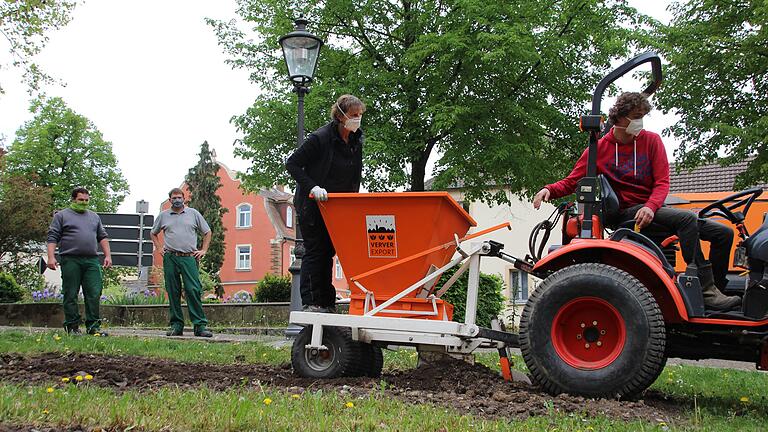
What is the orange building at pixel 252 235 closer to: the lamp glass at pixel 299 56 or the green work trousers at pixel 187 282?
the lamp glass at pixel 299 56

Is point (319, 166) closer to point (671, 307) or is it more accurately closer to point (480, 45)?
point (671, 307)

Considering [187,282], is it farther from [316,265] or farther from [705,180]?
[705,180]

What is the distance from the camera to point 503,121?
17.1 metres

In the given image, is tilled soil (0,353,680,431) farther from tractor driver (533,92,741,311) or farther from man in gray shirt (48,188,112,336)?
man in gray shirt (48,188,112,336)

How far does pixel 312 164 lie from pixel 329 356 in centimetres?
149

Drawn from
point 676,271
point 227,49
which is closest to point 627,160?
point 676,271

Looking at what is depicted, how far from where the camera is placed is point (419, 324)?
500 centimetres

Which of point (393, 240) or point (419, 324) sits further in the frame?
point (393, 240)

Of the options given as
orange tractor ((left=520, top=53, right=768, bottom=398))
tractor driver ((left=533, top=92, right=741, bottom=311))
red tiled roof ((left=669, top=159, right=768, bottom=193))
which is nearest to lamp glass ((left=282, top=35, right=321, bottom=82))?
tractor driver ((left=533, top=92, right=741, bottom=311))

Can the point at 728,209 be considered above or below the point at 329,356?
above

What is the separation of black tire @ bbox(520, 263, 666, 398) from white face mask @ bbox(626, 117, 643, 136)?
3.10 feet

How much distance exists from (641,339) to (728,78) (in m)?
13.9

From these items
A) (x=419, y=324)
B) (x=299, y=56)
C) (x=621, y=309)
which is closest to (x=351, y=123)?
(x=419, y=324)

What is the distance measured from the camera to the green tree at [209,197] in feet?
163
